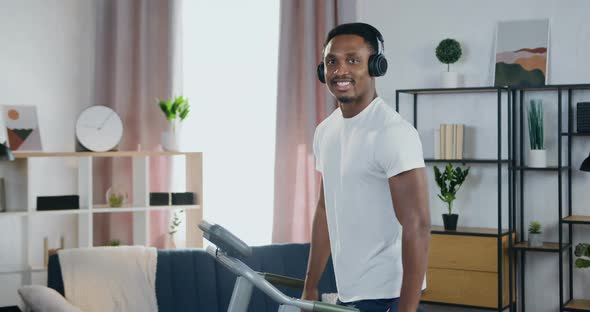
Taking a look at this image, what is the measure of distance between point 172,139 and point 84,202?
0.66 m

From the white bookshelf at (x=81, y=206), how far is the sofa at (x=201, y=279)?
114 centimetres

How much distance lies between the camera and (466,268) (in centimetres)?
454

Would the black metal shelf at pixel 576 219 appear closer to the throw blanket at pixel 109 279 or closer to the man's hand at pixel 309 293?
the throw blanket at pixel 109 279

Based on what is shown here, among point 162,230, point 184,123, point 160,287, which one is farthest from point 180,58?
point 160,287

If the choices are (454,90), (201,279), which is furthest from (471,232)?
(201,279)

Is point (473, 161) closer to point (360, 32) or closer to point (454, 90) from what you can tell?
point (454, 90)

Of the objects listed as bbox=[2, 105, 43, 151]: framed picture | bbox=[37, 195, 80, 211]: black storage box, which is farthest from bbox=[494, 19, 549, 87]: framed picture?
bbox=[2, 105, 43, 151]: framed picture

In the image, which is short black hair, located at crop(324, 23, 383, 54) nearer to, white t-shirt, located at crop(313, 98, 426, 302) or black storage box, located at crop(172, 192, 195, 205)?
white t-shirt, located at crop(313, 98, 426, 302)

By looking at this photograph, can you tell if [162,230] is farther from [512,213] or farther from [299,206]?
→ [512,213]

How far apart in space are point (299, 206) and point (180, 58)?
126cm

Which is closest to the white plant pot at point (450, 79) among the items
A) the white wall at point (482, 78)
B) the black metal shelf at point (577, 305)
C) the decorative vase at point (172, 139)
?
the white wall at point (482, 78)

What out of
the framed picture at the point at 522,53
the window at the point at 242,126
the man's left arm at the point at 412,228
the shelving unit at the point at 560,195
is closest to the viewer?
the man's left arm at the point at 412,228

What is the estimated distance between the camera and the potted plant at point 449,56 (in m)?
4.75

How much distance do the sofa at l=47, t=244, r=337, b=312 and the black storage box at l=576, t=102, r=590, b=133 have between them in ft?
5.22
